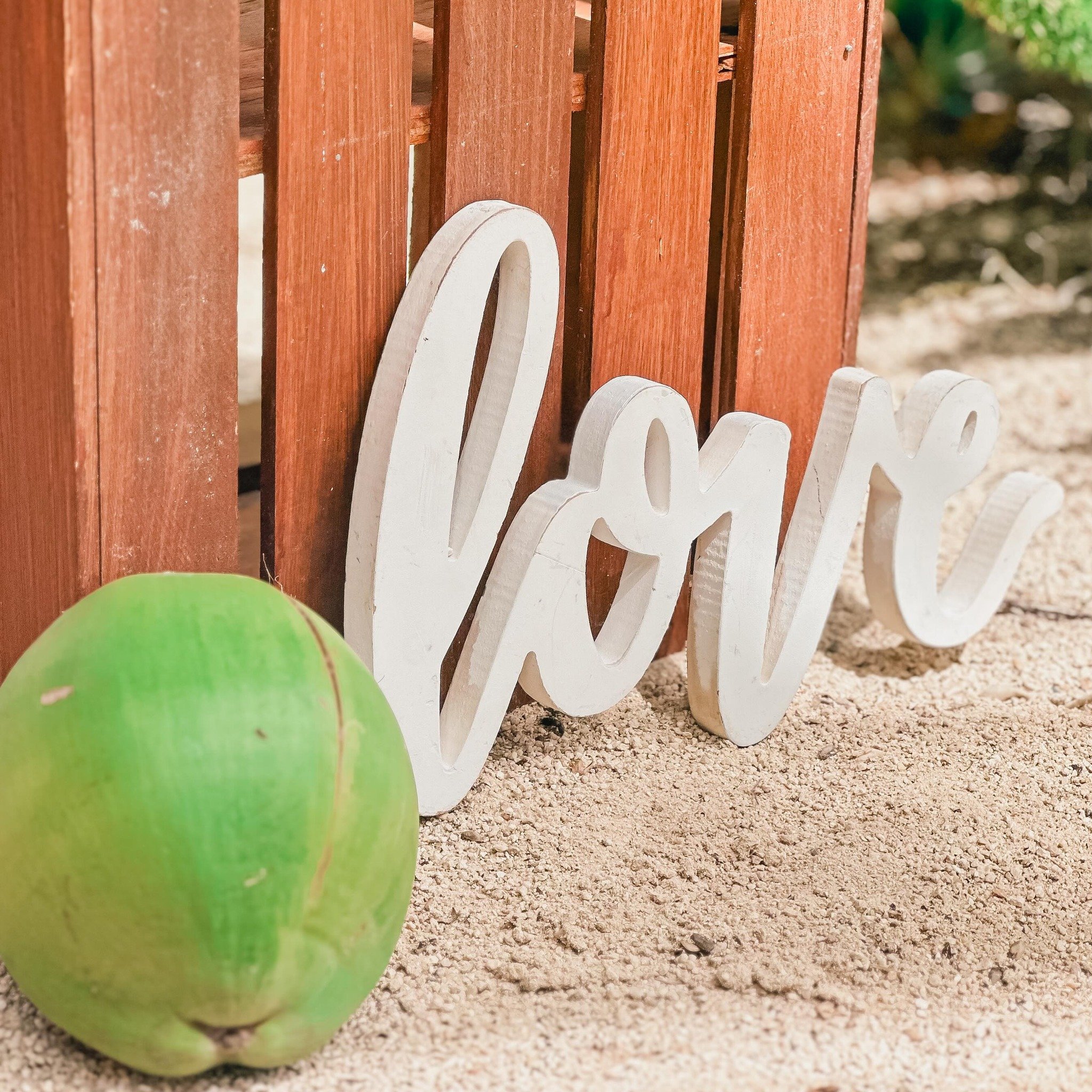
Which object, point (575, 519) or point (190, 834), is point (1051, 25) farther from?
point (190, 834)

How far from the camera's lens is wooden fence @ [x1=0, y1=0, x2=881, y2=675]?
1240mm

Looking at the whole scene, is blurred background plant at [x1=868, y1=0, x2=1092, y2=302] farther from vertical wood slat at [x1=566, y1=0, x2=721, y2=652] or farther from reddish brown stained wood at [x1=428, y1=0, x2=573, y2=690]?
reddish brown stained wood at [x1=428, y1=0, x2=573, y2=690]

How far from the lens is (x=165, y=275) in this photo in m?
1.29

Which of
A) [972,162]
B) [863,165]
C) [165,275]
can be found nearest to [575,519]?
[165,275]

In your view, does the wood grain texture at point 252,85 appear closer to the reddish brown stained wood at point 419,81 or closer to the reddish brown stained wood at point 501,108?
the reddish brown stained wood at point 419,81

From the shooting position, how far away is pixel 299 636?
117 cm

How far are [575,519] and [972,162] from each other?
3576 mm

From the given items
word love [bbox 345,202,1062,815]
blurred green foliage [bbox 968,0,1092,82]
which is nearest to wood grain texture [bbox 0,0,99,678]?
word love [bbox 345,202,1062,815]

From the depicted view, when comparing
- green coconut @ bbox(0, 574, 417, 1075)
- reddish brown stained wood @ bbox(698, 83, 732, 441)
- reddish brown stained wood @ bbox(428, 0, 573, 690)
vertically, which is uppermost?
reddish brown stained wood @ bbox(428, 0, 573, 690)

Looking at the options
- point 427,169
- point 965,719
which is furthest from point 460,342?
point 965,719

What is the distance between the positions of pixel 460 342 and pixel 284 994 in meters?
0.66

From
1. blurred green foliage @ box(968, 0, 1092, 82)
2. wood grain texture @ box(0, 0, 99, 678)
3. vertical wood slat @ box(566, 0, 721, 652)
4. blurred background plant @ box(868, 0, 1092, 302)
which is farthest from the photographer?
blurred background plant @ box(868, 0, 1092, 302)

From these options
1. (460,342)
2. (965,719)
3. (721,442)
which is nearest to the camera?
(460,342)

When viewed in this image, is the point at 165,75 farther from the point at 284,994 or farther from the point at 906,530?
the point at 906,530
